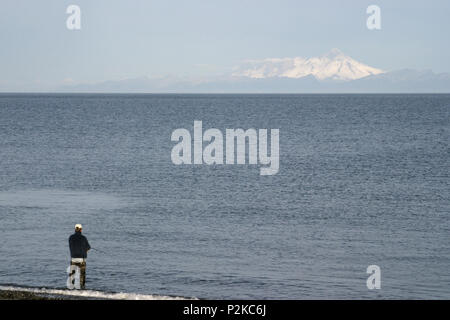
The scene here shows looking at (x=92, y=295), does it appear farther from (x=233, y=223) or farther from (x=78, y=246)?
(x=233, y=223)

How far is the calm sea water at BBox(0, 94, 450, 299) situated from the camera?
27359 millimetres

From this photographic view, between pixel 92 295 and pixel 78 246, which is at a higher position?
pixel 78 246

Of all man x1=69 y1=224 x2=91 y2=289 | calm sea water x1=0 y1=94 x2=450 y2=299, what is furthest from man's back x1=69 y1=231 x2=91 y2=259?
calm sea water x1=0 y1=94 x2=450 y2=299

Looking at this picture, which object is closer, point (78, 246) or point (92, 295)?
point (92, 295)

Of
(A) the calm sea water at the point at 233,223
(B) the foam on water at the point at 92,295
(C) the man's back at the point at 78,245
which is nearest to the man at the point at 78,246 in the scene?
(C) the man's back at the point at 78,245

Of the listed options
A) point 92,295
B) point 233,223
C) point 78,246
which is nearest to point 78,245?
point 78,246

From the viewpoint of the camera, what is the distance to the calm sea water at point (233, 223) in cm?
2736

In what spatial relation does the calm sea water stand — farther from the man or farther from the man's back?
the man's back

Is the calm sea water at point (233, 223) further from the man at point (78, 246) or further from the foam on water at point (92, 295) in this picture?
the foam on water at point (92, 295)

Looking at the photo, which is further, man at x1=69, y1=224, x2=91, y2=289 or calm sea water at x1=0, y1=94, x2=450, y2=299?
calm sea water at x1=0, y1=94, x2=450, y2=299

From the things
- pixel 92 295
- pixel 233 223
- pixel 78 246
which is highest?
pixel 78 246

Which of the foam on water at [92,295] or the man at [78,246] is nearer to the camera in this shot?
the foam on water at [92,295]

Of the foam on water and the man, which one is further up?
the man

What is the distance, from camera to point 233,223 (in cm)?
3791
